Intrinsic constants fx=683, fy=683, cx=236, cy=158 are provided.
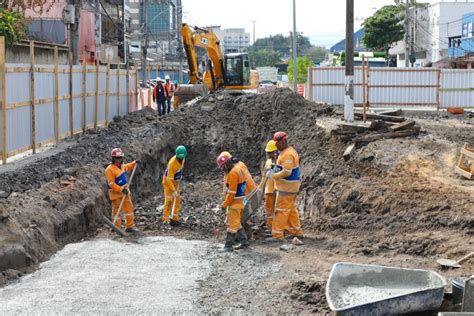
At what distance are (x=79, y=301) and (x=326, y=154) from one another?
33.6ft

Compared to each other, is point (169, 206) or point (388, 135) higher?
point (388, 135)

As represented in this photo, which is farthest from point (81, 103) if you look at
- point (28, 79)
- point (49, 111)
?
point (28, 79)

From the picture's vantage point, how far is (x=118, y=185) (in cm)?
1247

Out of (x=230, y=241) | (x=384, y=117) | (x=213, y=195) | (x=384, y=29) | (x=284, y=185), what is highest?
(x=384, y=29)

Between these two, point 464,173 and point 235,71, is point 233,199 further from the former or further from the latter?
point 235,71

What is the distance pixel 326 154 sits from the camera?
17.0m

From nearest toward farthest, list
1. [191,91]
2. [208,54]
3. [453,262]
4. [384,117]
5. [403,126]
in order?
1. [453,262]
2. [403,126]
3. [384,117]
4. [191,91]
5. [208,54]

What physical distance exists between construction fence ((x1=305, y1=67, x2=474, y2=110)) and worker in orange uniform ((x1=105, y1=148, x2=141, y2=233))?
17180mm

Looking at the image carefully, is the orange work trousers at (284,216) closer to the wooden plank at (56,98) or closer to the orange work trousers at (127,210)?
the orange work trousers at (127,210)

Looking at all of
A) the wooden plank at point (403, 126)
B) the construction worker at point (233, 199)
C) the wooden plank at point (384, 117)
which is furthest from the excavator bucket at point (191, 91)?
the construction worker at point (233, 199)

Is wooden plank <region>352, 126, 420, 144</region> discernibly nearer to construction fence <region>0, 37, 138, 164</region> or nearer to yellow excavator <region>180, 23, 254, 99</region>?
construction fence <region>0, 37, 138, 164</region>

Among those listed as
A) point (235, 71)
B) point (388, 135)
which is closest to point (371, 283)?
point (388, 135)

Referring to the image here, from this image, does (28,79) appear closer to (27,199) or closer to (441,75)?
(27,199)

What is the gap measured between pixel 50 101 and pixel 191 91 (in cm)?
1302
